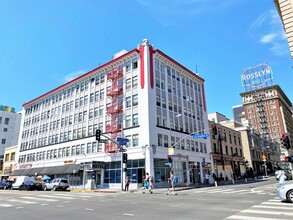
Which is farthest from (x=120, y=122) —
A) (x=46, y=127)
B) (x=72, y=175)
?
(x=46, y=127)

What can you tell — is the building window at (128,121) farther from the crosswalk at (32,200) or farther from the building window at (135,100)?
the crosswalk at (32,200)

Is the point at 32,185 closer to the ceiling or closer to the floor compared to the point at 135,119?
closer to the floor

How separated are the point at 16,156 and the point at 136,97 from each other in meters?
43.0

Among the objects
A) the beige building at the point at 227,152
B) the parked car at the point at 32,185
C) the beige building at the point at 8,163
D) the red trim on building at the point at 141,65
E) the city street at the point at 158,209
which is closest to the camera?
the city street at the point at 158,209

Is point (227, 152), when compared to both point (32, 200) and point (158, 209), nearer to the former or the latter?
point (32, 200)

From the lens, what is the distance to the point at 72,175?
42.8 meters

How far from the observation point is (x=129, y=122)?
37.0 meters

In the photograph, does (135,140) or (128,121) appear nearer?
(135,140)

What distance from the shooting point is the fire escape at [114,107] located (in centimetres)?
3775

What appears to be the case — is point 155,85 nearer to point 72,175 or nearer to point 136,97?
point 136,97

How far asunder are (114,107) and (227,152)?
3142 cm

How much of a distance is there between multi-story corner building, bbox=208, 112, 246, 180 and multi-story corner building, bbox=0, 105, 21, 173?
7034 cm

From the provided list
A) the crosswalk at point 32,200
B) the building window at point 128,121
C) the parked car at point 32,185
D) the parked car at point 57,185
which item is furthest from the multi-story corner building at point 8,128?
the crosswalk at point 32,200

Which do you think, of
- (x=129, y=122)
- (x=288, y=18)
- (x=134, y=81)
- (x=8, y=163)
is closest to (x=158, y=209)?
(x=288, y=18)
